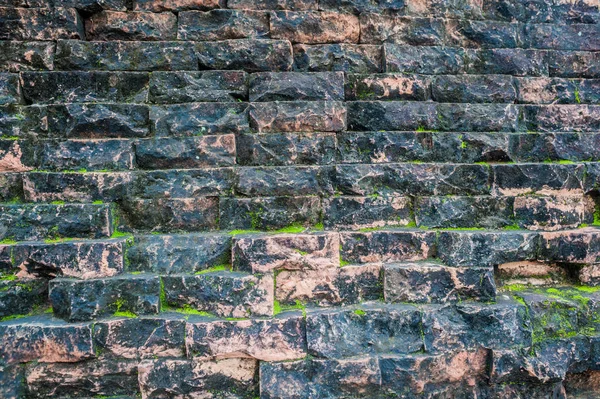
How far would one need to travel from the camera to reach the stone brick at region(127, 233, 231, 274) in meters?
3.05

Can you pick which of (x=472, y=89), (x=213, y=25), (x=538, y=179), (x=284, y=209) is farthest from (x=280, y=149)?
(x=538, y=179)

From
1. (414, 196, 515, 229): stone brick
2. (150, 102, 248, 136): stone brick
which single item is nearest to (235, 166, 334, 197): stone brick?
(150, 102, 248, 136): stone brick

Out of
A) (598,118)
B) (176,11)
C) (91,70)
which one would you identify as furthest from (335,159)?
(598,118)

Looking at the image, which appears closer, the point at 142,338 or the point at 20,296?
the point at 142,338

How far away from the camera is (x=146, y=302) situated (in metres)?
2.92

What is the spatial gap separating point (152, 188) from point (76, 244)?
69 centimetres

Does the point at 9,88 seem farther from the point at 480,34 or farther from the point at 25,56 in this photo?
the point at 480,34

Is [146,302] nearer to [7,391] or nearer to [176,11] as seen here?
[7,391]

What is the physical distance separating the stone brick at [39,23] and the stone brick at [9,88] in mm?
369

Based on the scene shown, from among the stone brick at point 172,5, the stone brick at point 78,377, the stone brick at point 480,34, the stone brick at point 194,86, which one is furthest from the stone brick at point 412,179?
the stone brick at point 78,377

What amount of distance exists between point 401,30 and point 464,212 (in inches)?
70.4

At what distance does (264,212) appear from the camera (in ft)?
10.3

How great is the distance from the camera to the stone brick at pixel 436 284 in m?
3.09

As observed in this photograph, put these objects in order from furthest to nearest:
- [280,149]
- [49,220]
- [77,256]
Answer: [280,149] → [49,220] → [77,256]
